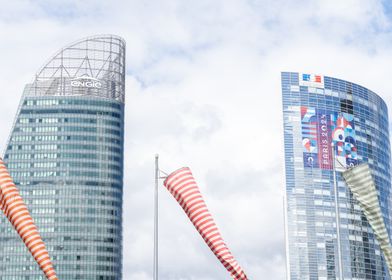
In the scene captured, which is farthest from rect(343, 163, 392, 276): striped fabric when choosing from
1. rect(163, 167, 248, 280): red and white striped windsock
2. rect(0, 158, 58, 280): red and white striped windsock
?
rect(0, 158, 58, 280): red and white striped windsock

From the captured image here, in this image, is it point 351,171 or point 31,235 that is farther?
point 351,171

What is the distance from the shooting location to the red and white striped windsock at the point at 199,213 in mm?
53219

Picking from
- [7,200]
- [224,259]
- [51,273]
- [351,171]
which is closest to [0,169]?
[7,200]

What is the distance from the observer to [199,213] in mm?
53406

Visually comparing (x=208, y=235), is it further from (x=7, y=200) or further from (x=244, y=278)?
(x=7, y=200)

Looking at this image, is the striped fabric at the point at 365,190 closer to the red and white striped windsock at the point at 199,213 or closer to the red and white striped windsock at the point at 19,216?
the red and white striped windsock at the point at 199,213

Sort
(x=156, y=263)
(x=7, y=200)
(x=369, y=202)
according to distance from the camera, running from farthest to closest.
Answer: (x=369, y=202) < (x=7, y=200) < (x=156, y=263)

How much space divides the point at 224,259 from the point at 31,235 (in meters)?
12.2

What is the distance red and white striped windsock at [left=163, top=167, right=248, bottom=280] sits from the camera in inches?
2095

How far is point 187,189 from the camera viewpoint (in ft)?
176

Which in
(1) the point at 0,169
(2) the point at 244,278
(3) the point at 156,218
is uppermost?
(1) the point at 0,169

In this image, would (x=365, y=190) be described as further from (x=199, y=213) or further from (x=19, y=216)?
(x=19, y=216)

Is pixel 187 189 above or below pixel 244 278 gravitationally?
above

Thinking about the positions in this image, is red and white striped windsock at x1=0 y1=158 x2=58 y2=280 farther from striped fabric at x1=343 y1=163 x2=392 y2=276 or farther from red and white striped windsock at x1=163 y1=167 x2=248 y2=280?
striped fabric at x1=343 y1=163 x2=392 y2=276
